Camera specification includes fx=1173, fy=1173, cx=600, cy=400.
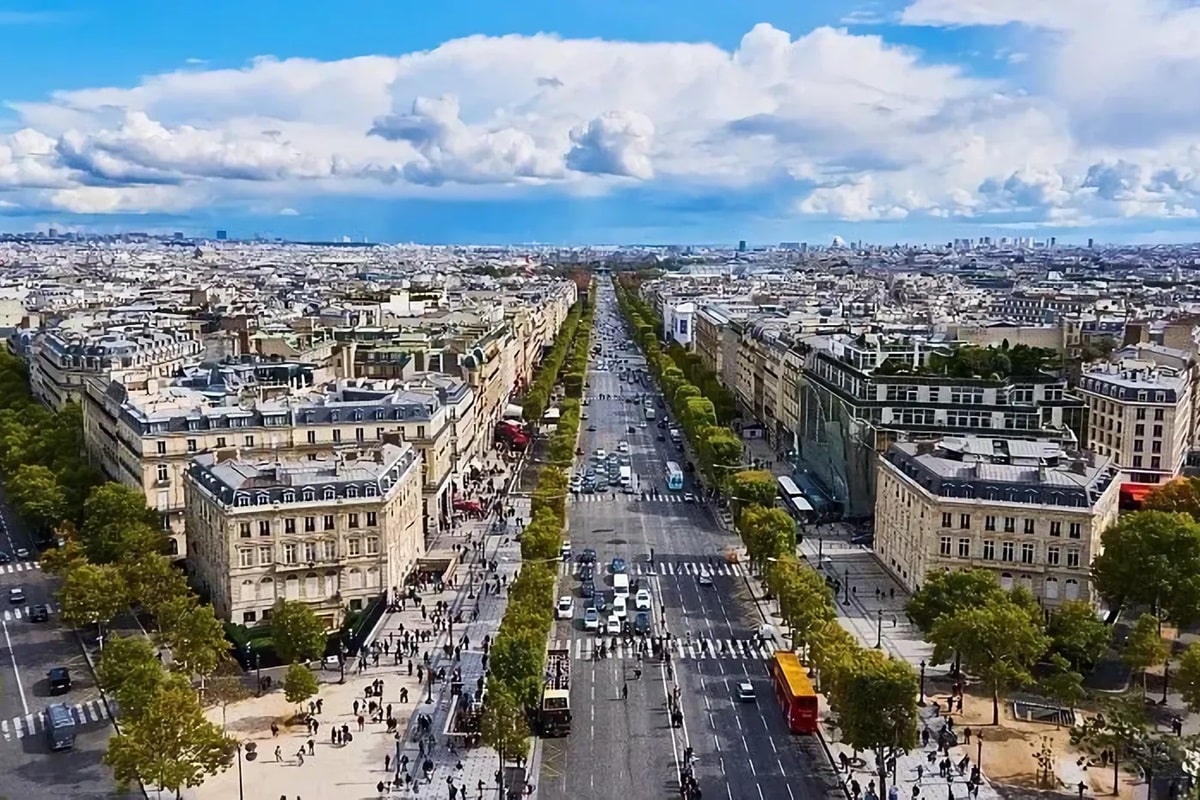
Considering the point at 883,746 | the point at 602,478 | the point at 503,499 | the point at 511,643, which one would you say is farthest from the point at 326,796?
the point at 602,478

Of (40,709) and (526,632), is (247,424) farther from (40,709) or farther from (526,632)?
(526,632)

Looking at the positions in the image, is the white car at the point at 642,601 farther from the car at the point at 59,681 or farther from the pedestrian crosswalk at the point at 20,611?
the pedestrian crosswalk at the point at 20,611

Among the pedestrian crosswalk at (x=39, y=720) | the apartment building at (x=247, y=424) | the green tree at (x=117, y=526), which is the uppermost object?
the apartment building at (x=247, y=424)

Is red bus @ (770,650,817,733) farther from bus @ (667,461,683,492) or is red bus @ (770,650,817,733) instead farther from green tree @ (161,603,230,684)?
bus @ (667,461,683,492)

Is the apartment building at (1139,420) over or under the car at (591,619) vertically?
over

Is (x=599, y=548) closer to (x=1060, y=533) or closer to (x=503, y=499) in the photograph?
(x=503, y=499)

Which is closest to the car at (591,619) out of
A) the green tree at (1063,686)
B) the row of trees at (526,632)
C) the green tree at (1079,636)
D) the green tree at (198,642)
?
the row of trees at (526,632)

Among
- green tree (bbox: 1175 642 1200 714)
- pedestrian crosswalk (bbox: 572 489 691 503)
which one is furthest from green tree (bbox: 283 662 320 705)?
pedestrian crosswalk (bbox: 572 489 691 503)
